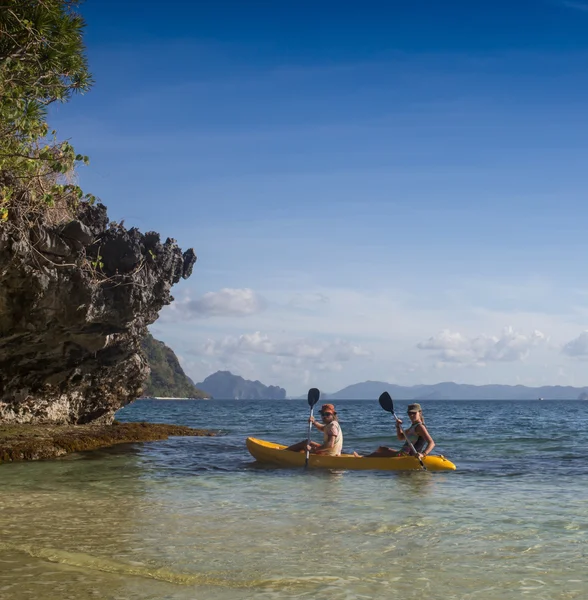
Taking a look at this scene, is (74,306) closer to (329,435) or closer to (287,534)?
(329,435)

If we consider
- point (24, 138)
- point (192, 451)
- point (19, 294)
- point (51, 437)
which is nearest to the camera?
point (24, 138)

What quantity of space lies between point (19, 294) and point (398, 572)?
13.9 metres

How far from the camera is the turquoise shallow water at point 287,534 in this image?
252 inches

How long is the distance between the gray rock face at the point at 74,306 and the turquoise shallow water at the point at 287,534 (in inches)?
180

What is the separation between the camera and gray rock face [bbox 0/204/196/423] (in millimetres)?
16406

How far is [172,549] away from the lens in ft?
25.2

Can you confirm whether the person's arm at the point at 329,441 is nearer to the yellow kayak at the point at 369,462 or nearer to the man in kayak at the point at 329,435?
the man in kayak at the point at 329,435

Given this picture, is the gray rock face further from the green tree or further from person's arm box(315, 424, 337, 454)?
person's arm box(315, 424, 337, 454)

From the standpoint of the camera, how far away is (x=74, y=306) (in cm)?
1816

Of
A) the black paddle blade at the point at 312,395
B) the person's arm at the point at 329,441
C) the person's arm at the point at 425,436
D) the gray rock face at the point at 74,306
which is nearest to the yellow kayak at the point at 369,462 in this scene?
the person's arm at the point at 425,436

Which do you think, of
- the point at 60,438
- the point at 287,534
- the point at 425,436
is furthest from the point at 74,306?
the point at 287,534

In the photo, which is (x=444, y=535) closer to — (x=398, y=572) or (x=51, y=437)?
(x=398, y=572)

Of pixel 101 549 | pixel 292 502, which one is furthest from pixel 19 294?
pixel 101 549

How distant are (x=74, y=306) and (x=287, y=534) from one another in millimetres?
11807
